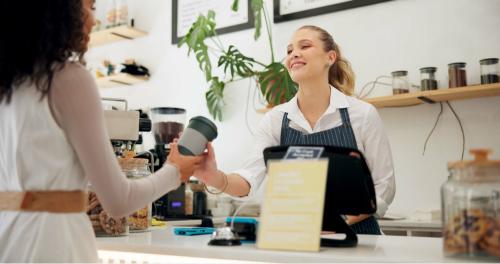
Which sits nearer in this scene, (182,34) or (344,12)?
(344,12)

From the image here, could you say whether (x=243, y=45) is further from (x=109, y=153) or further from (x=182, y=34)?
(x=109, y=153)

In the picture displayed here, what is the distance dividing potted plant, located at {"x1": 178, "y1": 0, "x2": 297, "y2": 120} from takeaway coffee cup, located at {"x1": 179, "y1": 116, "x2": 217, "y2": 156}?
2.14m

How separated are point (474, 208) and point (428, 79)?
233 cm

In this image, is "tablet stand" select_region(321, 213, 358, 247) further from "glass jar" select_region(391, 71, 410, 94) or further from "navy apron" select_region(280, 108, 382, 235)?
"glass jar" select_region(391, 71, 410, 94)

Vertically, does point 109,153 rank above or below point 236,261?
above

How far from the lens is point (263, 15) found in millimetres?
4125

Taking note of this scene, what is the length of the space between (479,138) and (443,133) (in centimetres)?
21

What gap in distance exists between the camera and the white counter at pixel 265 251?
1074 millimetres

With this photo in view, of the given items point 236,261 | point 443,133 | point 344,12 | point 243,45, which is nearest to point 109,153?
point 236,261

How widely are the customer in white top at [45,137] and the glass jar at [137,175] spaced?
570 mm

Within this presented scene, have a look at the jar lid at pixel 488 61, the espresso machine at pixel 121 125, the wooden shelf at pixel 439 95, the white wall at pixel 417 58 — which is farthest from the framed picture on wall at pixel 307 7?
the espresso machine at pixel 121 125

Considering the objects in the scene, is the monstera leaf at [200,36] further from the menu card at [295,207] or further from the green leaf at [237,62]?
the menu card at [295,207]

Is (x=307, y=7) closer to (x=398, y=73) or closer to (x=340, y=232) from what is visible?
(x=398, y=73)

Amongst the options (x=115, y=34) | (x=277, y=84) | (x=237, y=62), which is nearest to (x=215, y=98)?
(x=237, y=62)
